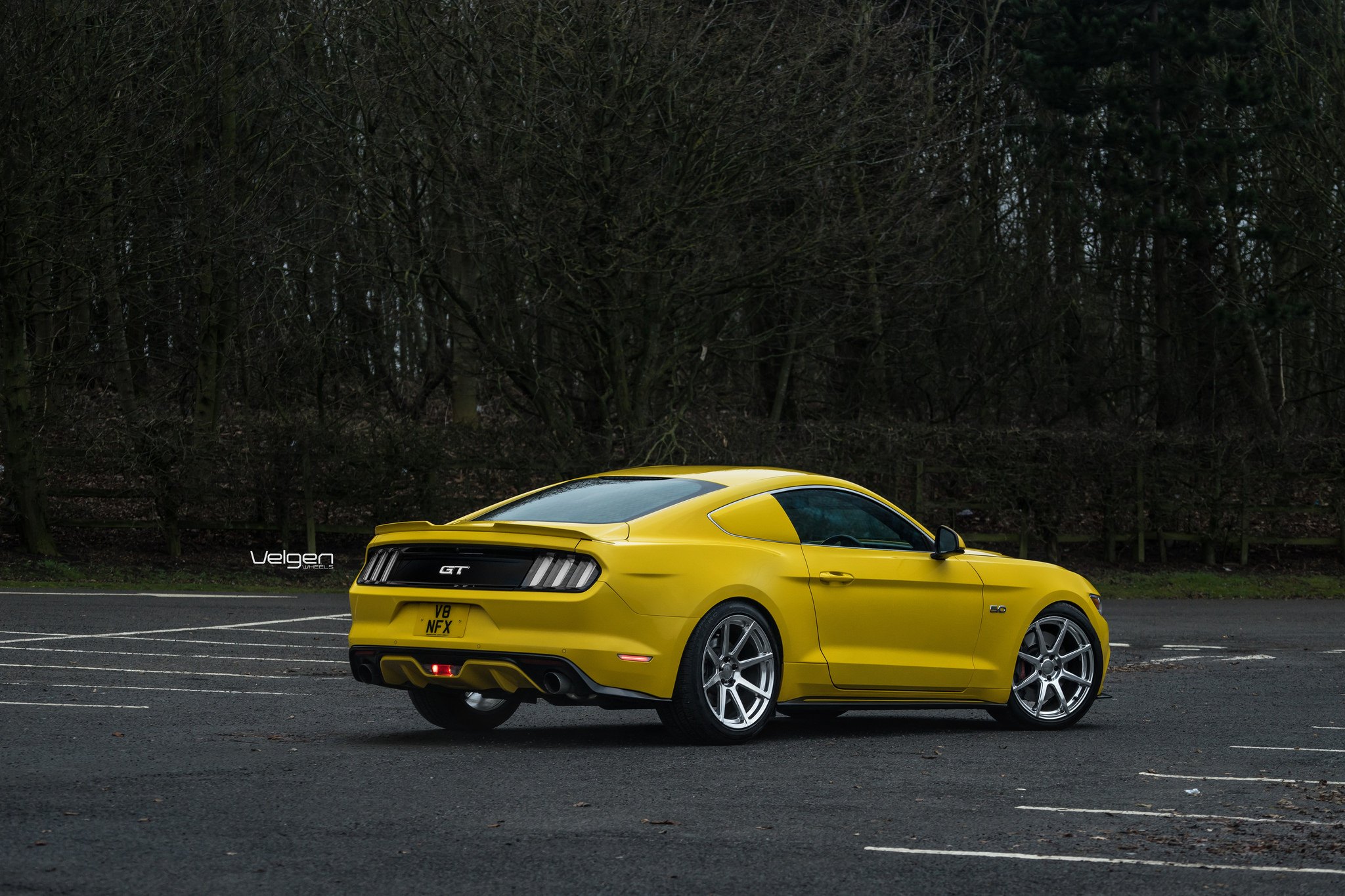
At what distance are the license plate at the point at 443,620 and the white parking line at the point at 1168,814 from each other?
2.98 meters

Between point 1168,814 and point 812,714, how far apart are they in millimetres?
4041

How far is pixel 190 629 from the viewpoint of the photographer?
1669 centimetres

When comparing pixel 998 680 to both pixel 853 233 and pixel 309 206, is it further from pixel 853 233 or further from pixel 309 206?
pixel 309 206

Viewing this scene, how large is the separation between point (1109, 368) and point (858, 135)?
13.0 metres

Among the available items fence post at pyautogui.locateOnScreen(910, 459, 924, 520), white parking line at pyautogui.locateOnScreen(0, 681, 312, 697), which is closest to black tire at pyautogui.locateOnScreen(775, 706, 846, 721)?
white parking line at pyautogui.locateOnScreen(0, 681, 312, 697)

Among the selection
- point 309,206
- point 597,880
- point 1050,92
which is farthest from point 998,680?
point 1050,92

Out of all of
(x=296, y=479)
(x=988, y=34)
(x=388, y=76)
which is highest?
(x=988, y=34)

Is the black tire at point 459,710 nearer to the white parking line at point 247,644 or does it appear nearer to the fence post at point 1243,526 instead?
the white parking line at point 247,644

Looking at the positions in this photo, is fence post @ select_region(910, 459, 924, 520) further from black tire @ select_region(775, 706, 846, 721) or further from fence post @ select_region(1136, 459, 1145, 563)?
black tire @ select_region(775, 706, 846, 721)

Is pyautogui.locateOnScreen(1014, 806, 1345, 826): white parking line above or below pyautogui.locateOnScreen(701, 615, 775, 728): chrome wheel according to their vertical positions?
below

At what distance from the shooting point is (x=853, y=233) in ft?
81.4

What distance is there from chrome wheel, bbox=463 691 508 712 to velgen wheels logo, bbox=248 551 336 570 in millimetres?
15634

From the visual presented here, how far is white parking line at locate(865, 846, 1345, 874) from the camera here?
605 cm

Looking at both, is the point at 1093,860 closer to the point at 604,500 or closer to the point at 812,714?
the point at 604,500
